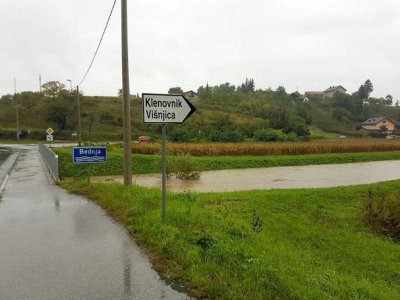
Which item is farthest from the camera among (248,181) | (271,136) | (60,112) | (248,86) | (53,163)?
(248,86)

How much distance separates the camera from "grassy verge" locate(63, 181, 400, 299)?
191 inches

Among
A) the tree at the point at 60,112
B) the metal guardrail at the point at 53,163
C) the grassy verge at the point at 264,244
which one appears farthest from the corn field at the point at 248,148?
the tree at the point at 60,112

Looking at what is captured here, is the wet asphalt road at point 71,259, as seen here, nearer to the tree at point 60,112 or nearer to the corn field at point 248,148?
the corn field at point 248,148

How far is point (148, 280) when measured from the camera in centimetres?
518

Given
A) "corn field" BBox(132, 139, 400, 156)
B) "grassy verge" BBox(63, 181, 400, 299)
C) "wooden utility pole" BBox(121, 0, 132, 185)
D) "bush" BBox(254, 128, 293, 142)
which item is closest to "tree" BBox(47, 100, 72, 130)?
"bush" BBox(254, 128, 293, 142)

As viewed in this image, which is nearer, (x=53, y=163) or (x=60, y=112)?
(x=53, y=163)

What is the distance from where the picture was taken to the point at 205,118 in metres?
81.6

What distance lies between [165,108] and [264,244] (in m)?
3.22

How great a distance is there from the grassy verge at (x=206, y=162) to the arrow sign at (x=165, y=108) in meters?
14.8

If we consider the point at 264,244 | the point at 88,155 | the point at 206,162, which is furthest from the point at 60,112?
the point at 264,244

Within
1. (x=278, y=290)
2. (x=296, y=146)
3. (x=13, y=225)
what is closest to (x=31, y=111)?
(x=296, y=146)

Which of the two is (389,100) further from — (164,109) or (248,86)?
(164,109)

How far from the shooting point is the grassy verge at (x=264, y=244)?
4844 mm

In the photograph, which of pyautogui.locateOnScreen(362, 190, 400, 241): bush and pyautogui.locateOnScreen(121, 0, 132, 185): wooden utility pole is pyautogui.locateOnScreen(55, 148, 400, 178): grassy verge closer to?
pyautogui.locateOnScreen(121, 0, 132, 185): wooden utility pole
